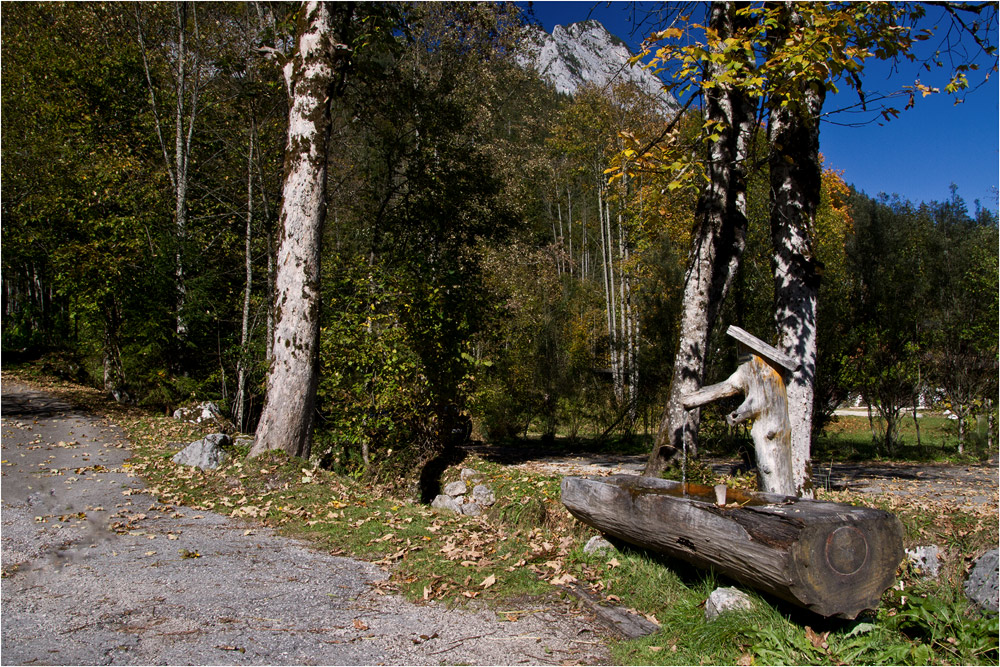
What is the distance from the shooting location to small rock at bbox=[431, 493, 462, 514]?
7.95 meters

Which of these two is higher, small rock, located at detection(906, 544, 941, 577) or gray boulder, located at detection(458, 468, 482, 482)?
small rock, located at detection(906, 544, 941, 577)

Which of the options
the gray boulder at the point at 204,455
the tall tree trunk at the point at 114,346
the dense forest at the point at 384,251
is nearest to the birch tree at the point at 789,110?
the dense forest at the point at 384,251

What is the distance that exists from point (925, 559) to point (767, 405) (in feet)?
4.83

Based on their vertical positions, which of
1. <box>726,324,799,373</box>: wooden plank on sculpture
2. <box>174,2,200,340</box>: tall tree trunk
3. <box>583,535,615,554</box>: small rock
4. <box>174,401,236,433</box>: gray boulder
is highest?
<box>174,2,200,340</box>: tall tree trunk

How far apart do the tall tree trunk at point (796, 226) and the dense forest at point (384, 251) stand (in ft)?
10.7

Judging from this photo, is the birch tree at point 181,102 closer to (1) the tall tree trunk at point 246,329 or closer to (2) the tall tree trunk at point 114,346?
(1) the tall tree trunk at point 246,329

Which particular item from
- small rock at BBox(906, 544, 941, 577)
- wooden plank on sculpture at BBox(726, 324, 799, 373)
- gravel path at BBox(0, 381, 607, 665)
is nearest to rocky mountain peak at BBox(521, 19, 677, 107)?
wooden plank on sculpture at BBox(726, 324, 799, 373)

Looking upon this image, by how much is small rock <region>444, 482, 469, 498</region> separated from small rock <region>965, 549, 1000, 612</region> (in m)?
5.65

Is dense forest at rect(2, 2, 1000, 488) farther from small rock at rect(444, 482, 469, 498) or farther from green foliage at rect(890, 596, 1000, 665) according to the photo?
green foliage at rect(890, 596, 1000, 665)

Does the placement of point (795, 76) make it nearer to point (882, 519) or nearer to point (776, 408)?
point (776, 408)

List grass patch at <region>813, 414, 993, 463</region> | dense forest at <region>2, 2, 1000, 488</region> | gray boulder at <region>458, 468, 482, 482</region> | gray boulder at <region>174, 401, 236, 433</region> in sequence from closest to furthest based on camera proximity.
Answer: gray boulder at <region>458, 468, 482, 482</region>
dense forest at <region>2, 2, 1000, 488</region>
gray boulder at <region>174, 401, 236, 433</region>
grass patch at <region>813, 414, 993, 463</region>

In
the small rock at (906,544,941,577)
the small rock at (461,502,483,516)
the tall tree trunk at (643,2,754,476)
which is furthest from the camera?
the small rock at (461,502,483,516)

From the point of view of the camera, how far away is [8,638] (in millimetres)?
3535

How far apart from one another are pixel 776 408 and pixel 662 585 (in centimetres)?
161
